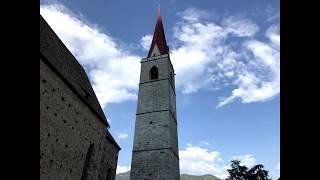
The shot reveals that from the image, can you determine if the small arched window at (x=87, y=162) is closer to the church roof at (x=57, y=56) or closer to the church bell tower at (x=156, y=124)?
the church roof at (x=57, y=56)

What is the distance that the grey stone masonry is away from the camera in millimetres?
26483

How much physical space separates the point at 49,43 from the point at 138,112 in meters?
15.6

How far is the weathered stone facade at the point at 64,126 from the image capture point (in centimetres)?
1182

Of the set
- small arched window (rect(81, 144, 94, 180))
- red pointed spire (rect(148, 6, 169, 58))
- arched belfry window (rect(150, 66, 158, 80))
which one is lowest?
small arched window (rect(81, 144, 94, 180))

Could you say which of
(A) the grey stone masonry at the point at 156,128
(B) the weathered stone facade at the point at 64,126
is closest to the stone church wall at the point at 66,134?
(B) the weathered stone facade at the point at 64,126

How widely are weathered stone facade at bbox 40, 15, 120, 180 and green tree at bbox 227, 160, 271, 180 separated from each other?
2270cm

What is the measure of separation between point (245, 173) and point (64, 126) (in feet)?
93.5

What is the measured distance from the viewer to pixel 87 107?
1565cm

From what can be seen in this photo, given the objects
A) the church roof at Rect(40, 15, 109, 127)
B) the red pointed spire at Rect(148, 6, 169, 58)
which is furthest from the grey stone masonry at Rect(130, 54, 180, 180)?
the church roof at Rect(40, 15, 109, 127)

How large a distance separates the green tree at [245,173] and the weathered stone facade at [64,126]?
74.5 ft

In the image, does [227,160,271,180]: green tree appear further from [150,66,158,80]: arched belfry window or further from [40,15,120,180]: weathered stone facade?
[40,15,120,180]: weathered stone facade

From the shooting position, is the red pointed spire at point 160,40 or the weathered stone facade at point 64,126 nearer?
the weathered stone facade at point 64,126

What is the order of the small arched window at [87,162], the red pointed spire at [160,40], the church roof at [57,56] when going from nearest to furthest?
the church roof at [57,56] < the small arched window at [87,162] < the red pointed spire at [160,40]
